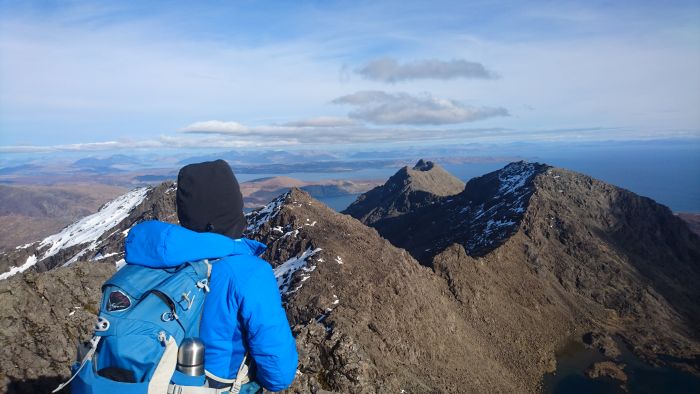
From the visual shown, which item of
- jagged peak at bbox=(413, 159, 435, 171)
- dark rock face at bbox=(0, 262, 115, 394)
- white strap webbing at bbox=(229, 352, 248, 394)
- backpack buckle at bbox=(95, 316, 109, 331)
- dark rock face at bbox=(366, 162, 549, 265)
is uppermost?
backpack buckle at bbox=(95, 316, 109, 331)

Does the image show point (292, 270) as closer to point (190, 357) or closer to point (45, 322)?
point (45, 322)

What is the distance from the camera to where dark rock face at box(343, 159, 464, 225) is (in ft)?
384

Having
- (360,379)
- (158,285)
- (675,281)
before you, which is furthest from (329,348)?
(675,281)

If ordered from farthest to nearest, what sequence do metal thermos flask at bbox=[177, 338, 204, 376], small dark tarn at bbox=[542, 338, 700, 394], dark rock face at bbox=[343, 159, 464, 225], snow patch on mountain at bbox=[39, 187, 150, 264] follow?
dark rock face at bbox=[343, 159, 464, 225] → snow patch on mountain at bbox=[39, 187, 150, 264] → small dark tarn at bbox=[542, 338, 700, 394] → metal thermos flask at bbox=[177, 338, 204, 376]

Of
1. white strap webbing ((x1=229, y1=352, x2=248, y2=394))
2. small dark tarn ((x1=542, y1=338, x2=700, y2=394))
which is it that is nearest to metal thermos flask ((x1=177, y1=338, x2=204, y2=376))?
white strap webbing ((x1=229, y1=352, x2=248, y2=394))

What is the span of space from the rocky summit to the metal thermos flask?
9.07 m

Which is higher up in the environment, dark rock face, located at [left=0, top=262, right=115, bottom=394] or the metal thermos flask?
the metal thermos flask

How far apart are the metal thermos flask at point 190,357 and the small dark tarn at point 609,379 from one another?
46.3 m

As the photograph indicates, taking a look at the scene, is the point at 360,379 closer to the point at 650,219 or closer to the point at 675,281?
the point at 675,281

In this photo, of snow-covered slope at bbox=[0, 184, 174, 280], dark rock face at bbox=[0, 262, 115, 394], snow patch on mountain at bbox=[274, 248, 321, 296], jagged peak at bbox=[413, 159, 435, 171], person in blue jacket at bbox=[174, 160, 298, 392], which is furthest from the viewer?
jagged peak at bbox=[413, 159, 435, 171]

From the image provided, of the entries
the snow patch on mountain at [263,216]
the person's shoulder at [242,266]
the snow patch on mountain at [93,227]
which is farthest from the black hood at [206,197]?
the snow patch on mountain at [93,227]

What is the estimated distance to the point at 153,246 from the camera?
4.06 meters

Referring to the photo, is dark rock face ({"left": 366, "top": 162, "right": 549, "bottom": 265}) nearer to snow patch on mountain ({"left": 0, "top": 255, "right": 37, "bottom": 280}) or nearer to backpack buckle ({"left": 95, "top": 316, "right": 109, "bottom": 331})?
backpack buckle ({"left": 95, "top": 316, "right": 109, "bottom": 331})

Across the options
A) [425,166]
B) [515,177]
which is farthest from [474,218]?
[425,166]
